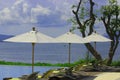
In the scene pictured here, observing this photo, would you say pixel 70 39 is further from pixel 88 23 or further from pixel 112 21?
pixel 112 21

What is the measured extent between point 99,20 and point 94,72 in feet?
24.0

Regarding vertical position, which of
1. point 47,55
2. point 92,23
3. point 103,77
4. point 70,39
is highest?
point 92,23

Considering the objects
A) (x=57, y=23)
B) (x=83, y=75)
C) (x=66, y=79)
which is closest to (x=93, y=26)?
(x=83, y=75)

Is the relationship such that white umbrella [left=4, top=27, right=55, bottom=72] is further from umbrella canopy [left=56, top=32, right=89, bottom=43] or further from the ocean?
the ocean

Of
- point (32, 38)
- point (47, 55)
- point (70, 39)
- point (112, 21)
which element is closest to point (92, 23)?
point (112, 21)

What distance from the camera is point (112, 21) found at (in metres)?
22.5

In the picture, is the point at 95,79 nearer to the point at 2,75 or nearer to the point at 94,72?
the point at 94,72

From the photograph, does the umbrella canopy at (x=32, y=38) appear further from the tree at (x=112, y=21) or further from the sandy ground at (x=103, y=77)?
the tree at (x=112, y=21)

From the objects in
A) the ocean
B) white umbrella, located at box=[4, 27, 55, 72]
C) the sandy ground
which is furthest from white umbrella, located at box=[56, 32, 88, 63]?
the ocean

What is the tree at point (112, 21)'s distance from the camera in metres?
21.9

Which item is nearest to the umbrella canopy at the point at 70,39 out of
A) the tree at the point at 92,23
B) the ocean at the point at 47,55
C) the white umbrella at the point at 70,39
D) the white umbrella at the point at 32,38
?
the white umbrella at the point at 70,39

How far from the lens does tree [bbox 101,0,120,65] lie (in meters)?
21.9

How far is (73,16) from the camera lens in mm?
22688

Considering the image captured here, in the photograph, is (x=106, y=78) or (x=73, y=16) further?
(x=73, y=16)
